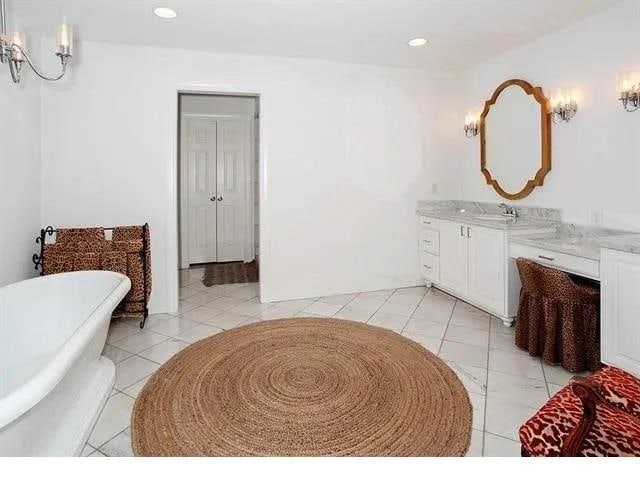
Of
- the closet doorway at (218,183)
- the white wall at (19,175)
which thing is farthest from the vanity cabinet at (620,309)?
the closet doorway at (218,183)

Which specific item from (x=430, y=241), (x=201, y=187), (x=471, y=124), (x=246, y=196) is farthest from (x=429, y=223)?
(x=201, y=187)

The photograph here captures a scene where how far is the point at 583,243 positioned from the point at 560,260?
0.25 m

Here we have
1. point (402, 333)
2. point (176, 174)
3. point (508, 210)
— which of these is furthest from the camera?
point (508, 210)

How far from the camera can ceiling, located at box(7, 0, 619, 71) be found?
8.67ft

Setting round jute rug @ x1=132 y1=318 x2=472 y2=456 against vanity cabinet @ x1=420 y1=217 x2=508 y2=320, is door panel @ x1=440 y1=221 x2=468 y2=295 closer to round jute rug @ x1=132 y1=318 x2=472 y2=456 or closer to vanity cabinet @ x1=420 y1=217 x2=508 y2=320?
vanity cabinet @ x1=420 y1=217 x2=508 y2=320

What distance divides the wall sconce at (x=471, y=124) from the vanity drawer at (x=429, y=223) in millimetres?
1040

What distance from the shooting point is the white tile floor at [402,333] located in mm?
1849

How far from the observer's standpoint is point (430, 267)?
13.7 ft

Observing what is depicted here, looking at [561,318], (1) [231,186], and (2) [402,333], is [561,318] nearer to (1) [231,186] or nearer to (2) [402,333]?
(2) [402,333]

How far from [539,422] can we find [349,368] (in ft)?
4.58

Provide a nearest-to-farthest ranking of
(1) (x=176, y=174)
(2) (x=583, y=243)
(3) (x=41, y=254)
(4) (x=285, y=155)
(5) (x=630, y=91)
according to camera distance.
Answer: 1. (5) (x=630, y=91)
2. (2) (x=583, y=243)
3. (3) (x=41, y=254)
4. (1) (x=176, y=174)
5. (4) (x=285, y=155)

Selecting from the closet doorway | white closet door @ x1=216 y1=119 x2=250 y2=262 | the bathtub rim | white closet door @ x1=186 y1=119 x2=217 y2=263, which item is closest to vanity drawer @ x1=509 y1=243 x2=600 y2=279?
the bathtub rim

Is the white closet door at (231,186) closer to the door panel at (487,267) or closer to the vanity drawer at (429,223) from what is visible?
the vanity drawer at (429,223)

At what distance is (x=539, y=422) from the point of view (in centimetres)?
120
